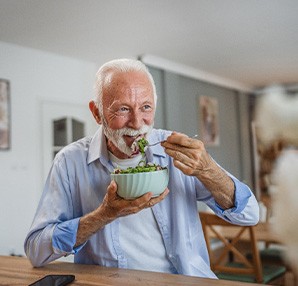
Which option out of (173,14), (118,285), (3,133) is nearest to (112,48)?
(173,14)

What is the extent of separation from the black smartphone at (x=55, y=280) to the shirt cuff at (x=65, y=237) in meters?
0.10

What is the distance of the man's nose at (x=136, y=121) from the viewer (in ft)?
3.60

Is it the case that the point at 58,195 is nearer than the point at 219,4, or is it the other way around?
→ the point at 58,195

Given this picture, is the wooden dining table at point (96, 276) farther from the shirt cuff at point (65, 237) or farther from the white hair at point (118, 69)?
the white hair at point (118, 69)

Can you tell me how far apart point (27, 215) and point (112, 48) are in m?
1.99

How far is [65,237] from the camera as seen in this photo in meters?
1.04

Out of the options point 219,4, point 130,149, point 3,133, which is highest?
point 219,4

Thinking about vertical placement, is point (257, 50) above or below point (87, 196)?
above

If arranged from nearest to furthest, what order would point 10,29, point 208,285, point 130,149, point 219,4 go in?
point 208,285, point 130,149, point 219,4, point 10,29

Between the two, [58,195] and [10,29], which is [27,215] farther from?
[58,195]

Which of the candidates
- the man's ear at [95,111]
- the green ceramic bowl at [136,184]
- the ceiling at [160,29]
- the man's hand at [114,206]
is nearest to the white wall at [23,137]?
the ceiling at [160,29]

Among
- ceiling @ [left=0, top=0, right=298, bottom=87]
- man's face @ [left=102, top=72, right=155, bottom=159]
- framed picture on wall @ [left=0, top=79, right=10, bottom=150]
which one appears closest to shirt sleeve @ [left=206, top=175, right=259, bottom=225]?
man's face @ [left=102, top=72, right=155, bottom=159]

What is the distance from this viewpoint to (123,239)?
3.73 feet

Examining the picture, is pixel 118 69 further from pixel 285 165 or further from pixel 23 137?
pixel 23 137
